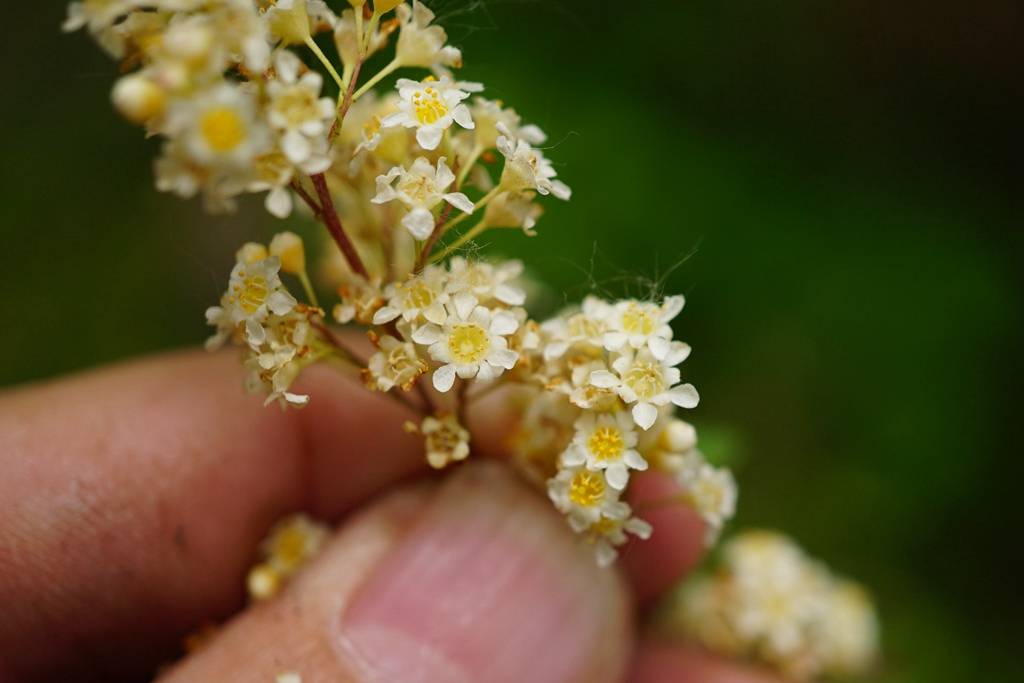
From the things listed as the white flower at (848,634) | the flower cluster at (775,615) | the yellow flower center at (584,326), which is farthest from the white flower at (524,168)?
the white flower at (848,634)

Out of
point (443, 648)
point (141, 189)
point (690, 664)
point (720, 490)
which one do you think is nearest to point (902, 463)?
point (690, 664)

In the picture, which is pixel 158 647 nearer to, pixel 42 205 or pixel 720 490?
pixel 720 490

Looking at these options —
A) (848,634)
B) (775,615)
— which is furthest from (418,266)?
(848,634)

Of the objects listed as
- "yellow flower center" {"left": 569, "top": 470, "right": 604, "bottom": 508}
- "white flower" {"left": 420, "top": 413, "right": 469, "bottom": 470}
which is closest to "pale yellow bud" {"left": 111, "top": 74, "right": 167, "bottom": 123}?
"white flower" {"left": 420, "top": 413, "right": 469, "bottom": 470}

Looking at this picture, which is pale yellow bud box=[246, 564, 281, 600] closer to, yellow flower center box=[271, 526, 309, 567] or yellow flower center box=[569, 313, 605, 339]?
yellow flower center box=[271, 526, 309, 567]

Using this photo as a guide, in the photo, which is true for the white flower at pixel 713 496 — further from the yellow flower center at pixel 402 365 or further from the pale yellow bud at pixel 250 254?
the pale yellow bud at pixel 250 254

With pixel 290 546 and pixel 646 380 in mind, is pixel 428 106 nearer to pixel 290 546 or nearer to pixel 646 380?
pixel 646 380
